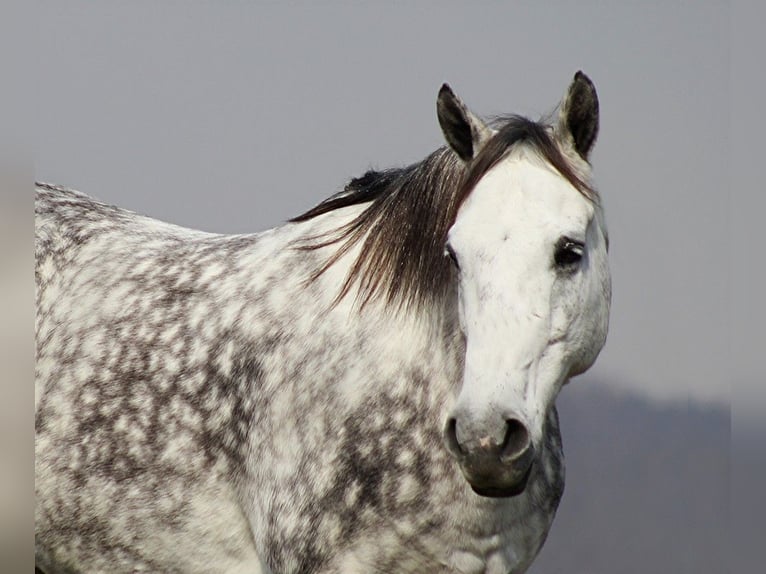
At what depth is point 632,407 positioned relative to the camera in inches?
311

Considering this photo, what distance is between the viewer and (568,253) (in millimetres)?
2680

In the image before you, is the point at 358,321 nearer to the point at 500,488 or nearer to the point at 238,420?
the point at 238,420

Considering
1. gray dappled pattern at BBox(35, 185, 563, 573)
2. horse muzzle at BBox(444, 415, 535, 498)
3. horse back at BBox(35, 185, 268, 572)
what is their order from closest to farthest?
horse muzzle at BBox(444, 415, 535, 498) < gray dappled pattern at BBox(35, 185, 563, 573) < horse back at BBox(35, 185, 268, 572)

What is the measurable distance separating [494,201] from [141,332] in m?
1.80

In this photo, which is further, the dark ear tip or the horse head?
the dark ear tip

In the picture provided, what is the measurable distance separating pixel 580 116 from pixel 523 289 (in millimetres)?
713

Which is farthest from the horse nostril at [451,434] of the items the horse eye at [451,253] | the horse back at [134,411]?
the horse back at [134,411]

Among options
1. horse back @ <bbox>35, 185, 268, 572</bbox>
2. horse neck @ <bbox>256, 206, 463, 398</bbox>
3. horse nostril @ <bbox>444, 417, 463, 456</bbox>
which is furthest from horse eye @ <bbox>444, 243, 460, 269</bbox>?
horse back @ <bbox>35, 185, 268, 572</bbox>

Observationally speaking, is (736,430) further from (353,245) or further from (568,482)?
(568,482)

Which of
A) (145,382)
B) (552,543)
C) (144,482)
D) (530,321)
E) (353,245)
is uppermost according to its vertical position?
(353,245)

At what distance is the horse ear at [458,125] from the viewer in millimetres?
2955

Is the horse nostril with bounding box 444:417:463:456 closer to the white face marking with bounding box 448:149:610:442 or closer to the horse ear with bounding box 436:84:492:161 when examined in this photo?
the white face marking with bounding box 448:149:610:442

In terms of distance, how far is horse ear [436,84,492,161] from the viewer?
9.70ft

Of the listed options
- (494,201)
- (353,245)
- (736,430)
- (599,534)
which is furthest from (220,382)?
(599,534)
